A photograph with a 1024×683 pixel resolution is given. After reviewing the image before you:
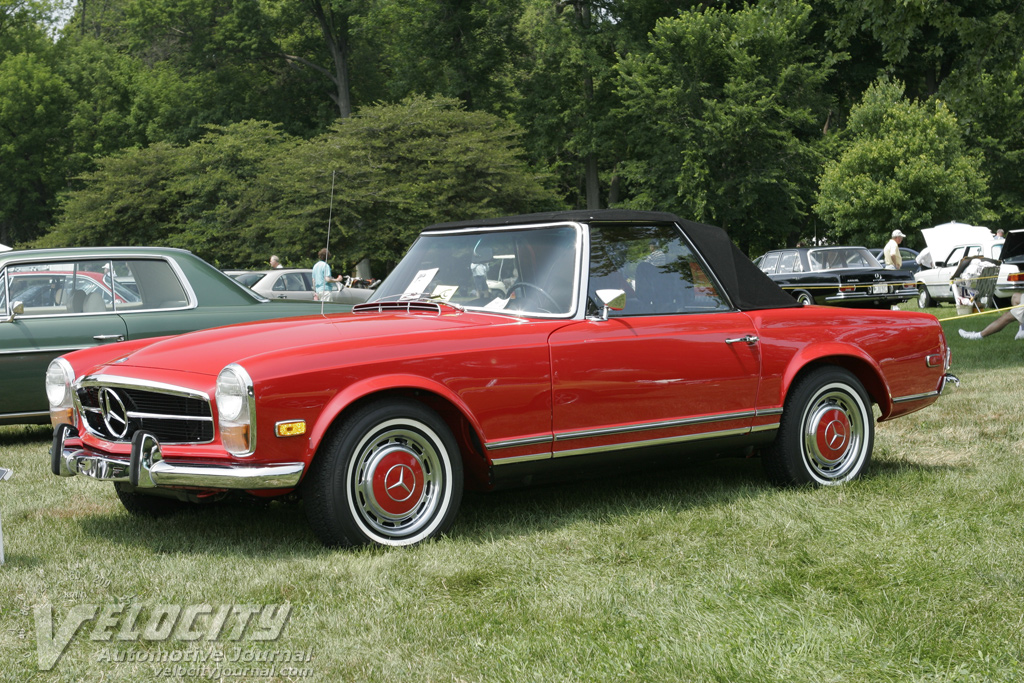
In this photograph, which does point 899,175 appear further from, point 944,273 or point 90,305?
point 90,305

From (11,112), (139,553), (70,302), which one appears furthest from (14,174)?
(139,553)

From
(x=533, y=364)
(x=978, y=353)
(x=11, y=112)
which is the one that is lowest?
(x=978, y=353)

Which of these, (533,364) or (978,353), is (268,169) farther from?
(533,364)

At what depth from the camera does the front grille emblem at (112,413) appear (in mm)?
5152

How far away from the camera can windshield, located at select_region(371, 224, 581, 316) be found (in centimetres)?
565

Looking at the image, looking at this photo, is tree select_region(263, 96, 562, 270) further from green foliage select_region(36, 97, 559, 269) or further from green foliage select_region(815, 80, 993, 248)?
green foliage select_region(815, 80, 993, 248)

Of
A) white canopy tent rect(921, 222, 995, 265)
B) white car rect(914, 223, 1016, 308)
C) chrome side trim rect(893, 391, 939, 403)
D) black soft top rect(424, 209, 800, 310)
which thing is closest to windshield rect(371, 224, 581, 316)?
black soft top rect(424, 209, 800, 310)

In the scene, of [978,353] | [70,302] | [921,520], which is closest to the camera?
[921,520]

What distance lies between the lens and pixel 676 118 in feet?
136

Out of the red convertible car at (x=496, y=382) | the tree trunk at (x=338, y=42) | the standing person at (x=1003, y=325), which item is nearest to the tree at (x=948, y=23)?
the standing person at (x=1003, y=325)

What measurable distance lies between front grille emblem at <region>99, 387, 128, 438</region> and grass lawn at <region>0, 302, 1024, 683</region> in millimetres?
551

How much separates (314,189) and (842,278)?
1788 centimetres

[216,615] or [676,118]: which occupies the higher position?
[676,118]

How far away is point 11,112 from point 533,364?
5895cm
